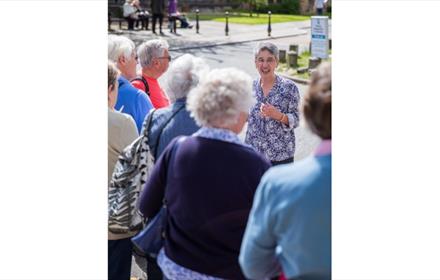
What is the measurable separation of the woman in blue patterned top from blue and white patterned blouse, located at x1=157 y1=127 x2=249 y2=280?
5.56ft

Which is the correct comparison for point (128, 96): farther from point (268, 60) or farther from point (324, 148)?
point (324, 148)

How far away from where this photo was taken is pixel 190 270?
247 cm

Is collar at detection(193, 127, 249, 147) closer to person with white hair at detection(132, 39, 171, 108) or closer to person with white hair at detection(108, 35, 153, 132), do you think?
person with white hair at detection(108, 35, 153, 132)

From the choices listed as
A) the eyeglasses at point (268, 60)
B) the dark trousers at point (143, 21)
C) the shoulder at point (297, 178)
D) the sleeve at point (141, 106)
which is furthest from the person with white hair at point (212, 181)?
the dark trousers at point (143, 21)

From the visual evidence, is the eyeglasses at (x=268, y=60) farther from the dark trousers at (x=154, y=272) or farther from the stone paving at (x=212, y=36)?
the stone paving at (x=212, y=36)

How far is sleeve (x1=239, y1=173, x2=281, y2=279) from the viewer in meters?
1.99

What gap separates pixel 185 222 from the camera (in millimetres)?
2422

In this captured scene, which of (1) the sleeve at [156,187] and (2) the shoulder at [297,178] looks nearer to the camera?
(2) the shoulder at [297,178]

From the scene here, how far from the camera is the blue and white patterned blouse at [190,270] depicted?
2408 millimetres

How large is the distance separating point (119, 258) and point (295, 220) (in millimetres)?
1587

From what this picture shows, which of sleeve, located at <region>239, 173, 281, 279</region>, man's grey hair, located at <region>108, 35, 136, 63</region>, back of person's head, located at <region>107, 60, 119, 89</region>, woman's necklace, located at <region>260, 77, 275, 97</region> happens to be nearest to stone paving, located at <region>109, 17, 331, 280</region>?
woman's necklace, located at <region>260, 77, 275, 97</region>

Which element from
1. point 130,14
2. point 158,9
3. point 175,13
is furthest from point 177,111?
point 175,13

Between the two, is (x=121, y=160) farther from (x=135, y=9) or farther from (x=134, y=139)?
(x=135, y=9)

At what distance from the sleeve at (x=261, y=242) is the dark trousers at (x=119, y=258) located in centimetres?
126
